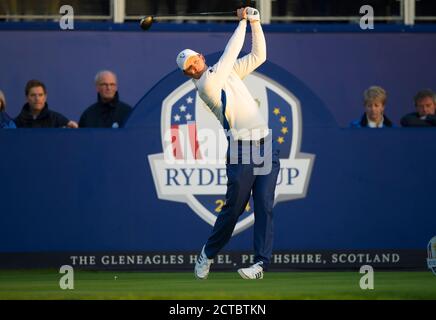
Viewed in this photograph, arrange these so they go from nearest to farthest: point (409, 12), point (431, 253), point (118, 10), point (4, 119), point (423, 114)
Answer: point (431, 253) → point (4, 119) → point (423, 114) → point (118, 10) → point (409, 12)

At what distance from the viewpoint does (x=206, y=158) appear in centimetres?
1322

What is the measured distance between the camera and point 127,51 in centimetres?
1605

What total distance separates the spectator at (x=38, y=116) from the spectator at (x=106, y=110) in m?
0.17

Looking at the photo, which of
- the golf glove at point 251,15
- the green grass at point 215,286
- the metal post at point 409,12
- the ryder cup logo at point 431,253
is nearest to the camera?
the green grass at point 215,286

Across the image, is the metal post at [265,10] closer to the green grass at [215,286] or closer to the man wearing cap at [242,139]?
the green grass at [215,286]

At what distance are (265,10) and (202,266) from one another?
486 centimetres

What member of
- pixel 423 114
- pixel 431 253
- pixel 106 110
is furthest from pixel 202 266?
pixel 423 114

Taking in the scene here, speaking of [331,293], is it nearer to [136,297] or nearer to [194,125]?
[136,297]

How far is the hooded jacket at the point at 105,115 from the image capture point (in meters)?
13.9

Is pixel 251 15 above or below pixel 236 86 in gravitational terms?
above

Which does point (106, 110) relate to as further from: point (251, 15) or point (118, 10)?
point (251, 15)

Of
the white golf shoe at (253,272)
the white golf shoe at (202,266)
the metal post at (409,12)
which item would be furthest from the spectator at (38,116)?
the metal post at (409,12)

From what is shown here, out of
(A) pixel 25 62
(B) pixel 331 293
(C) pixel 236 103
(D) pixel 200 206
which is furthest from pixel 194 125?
(A) pixel 25 62

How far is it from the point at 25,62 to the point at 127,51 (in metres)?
1.16
